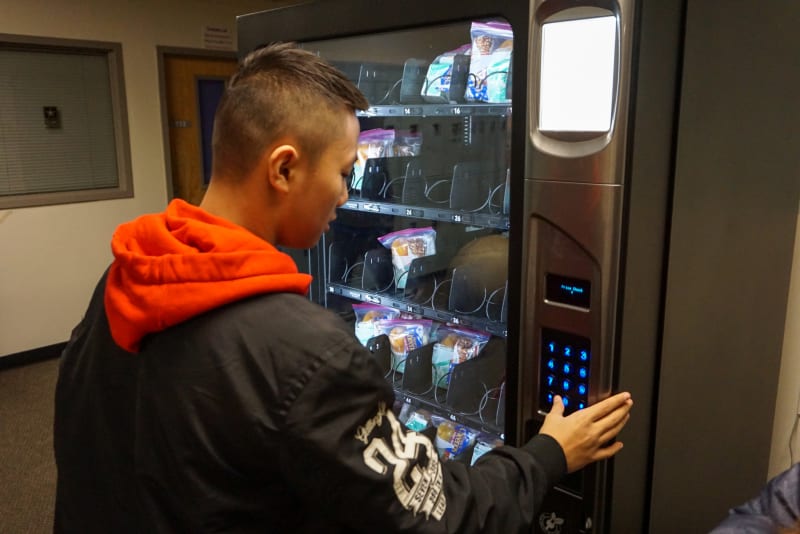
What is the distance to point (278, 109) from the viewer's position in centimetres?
91

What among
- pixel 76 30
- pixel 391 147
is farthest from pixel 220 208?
pixel 76 30

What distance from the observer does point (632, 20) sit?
103cm

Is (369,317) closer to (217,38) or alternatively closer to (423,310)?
(423,310)

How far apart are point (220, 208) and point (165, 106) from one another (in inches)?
167

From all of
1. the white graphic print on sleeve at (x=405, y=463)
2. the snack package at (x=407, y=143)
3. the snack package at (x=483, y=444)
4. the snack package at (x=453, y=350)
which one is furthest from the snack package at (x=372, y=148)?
the white graphic print on sleeve at (x=405, y=463)

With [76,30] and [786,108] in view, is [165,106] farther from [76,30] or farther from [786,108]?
[786,108]

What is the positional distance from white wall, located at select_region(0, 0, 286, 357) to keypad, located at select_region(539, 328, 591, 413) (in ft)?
13.4

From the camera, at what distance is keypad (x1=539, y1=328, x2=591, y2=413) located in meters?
1.21

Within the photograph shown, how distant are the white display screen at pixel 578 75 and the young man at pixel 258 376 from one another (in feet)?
1.16

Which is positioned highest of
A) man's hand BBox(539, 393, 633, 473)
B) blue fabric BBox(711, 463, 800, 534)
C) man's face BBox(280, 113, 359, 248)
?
man's face BBox(280, 113, 359, 248)

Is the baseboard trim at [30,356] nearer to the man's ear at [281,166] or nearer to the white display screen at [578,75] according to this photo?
the man's ear at [281,166]

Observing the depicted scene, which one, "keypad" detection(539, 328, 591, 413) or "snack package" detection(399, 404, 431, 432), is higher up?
"keypad" detection(539, 328, 591, 413)

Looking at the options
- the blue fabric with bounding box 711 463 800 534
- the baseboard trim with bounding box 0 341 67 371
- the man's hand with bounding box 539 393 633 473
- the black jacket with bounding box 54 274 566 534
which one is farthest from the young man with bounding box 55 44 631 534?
the baseboard trim with bounding box 0 341 67 371

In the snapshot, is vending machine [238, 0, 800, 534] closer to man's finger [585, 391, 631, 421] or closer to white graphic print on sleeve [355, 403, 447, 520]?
man's finger [585, 391, 631, 421]
